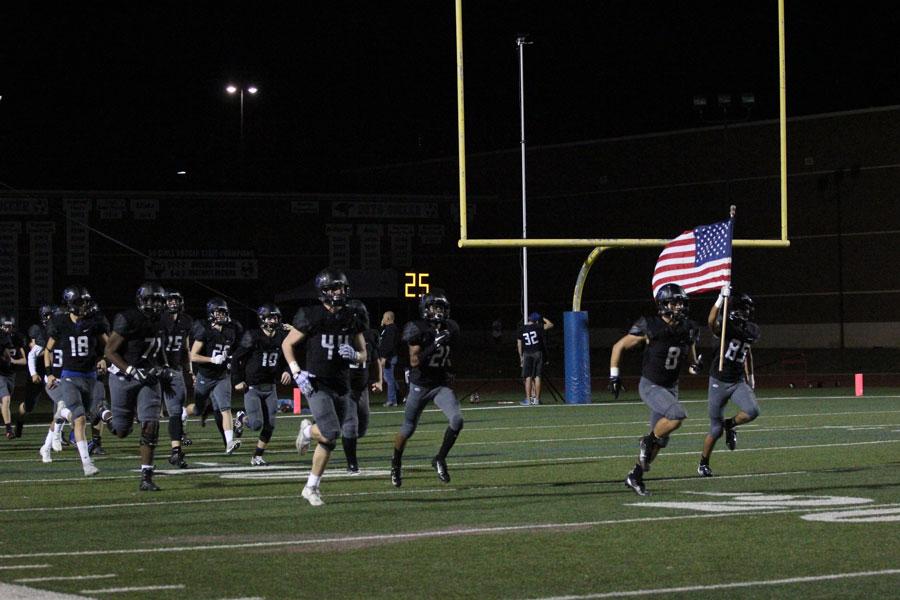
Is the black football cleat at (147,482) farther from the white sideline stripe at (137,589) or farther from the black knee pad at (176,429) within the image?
the white sideline stripe at (137,589)

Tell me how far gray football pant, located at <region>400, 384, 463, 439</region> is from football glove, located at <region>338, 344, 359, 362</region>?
4.89ft

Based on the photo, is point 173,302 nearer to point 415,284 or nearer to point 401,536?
point 401,536

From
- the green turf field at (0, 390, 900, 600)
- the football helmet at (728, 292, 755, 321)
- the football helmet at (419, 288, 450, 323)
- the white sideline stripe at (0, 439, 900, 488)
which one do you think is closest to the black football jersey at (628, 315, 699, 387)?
the green turf field at (0, 390, 900, 600)

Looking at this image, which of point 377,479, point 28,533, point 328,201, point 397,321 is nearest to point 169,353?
point 377,479

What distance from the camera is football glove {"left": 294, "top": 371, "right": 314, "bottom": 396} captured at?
480 inches

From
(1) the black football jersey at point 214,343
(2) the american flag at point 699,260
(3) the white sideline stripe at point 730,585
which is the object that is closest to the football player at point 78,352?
(1) the black football jersey at point 214,343

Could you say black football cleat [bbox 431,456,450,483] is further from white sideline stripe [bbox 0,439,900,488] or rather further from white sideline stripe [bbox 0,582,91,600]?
white sideline stripe [bbox 0,582,91,600]

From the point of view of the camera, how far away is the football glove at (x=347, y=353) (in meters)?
12.6

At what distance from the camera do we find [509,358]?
50906 mm

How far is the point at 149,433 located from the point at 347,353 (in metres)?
2.27

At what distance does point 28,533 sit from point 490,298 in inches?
1888

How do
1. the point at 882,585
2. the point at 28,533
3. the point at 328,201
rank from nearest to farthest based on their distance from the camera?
the point at 882,585 → the point at 28,533 → the point at 328,201

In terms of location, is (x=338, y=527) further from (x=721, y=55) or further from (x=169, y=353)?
(x=721, y=55)

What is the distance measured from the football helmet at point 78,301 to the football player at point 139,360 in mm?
1429
